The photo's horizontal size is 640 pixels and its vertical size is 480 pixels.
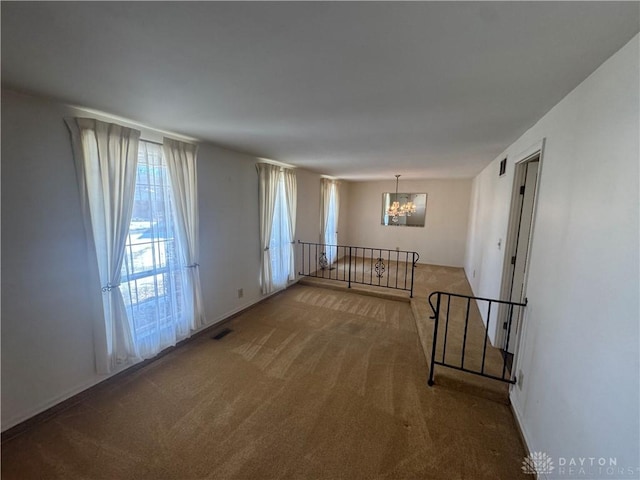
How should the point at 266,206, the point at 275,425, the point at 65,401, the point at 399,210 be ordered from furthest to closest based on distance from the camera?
the point at 399,210
the point at 266,206
the point at 65,401
the point at 275,425

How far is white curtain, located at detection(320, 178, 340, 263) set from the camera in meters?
6.09

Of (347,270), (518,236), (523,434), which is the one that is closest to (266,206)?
(347,270)

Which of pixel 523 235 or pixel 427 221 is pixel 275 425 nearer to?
pixel 523 235

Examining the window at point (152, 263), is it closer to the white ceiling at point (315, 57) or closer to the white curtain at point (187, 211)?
the white curtain at point (187, 211)

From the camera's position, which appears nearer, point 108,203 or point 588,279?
point 588,279

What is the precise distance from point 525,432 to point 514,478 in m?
0.36

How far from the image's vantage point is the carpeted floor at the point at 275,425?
1.62 m

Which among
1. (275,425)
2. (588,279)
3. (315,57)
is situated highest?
(315,57)

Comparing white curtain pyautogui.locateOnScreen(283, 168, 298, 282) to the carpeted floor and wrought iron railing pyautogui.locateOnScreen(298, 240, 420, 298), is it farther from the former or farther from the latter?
the carpeted floor

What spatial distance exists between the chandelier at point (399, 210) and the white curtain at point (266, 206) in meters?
3.65

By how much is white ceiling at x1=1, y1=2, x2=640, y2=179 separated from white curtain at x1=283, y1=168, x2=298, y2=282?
2.41 metres

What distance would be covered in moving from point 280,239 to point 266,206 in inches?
29.0

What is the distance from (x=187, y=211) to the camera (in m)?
2.86

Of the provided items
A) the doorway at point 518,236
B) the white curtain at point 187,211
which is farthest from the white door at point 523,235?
the white curtain at point 187,211
